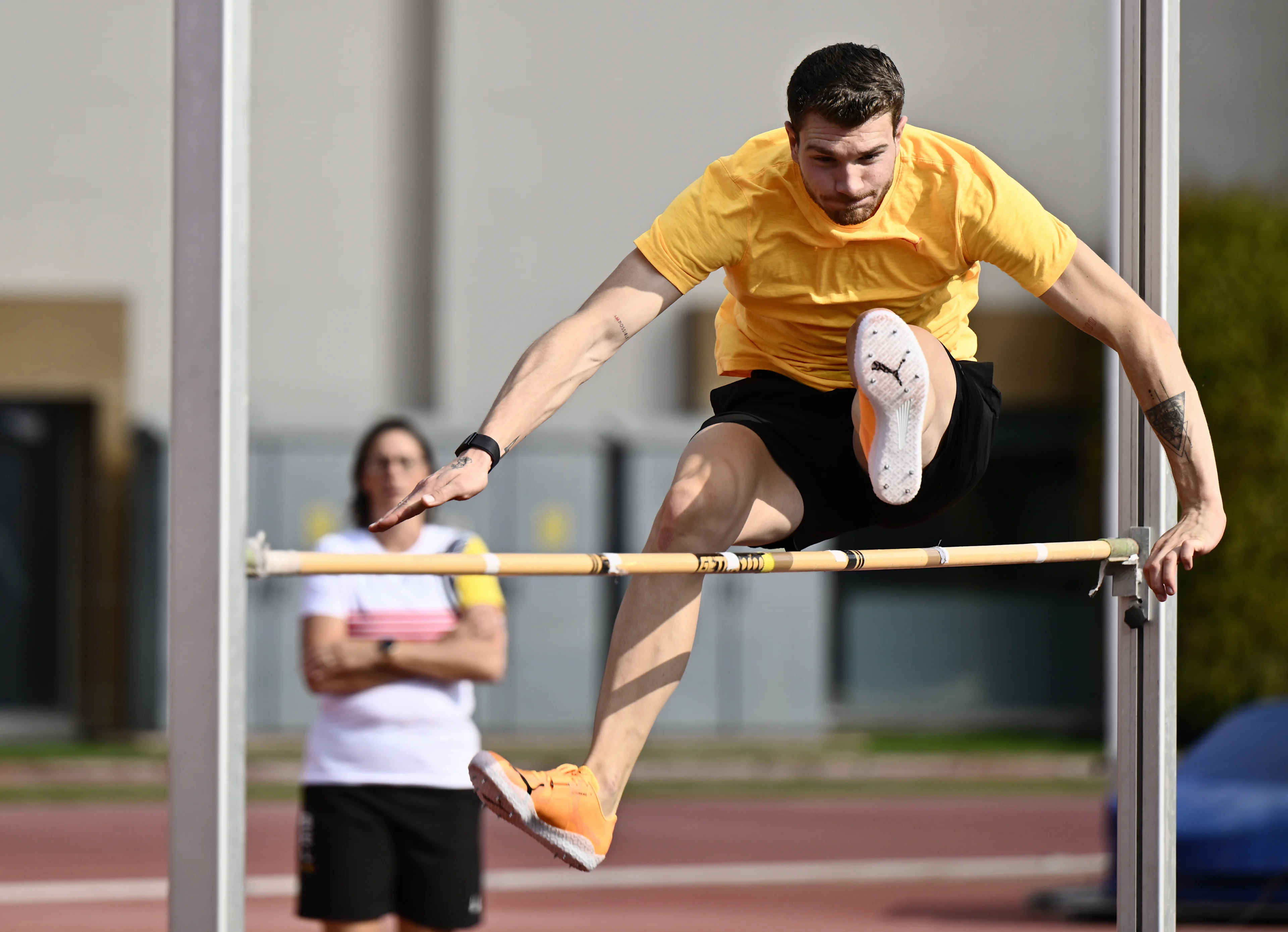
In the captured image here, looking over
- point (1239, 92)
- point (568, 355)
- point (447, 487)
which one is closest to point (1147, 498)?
point (568, 355)

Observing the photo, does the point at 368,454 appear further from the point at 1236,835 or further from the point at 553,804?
the point at 1236,835

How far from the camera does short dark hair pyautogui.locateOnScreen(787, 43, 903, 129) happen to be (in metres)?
3.24

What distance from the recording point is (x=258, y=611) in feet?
49.6

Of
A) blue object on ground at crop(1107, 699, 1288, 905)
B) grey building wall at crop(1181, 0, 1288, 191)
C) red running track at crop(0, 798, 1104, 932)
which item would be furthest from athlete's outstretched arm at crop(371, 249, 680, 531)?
grey building wall at crop(1181, 0, 1288, 191)

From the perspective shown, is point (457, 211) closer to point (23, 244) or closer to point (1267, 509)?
point (23, 244)

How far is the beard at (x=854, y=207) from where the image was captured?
338 cm

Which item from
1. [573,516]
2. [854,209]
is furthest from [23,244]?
[854,209]

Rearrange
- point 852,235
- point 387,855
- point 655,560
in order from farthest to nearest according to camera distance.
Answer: point 387,855, point 852,235, point 655,560

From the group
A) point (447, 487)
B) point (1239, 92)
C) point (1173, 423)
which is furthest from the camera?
point (1239, 92)

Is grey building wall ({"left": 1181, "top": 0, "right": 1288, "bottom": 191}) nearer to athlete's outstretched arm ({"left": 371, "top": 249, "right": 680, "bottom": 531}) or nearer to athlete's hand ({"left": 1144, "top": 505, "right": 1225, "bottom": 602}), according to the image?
athlete's hand ({"left": 1144, "top": 505, "right": 1225, "bottom": 602})

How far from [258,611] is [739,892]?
721 centimetres

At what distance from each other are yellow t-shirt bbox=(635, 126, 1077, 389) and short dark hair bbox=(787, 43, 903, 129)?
0.70ft

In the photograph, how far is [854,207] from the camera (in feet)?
11.1

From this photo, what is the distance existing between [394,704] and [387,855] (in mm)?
390
